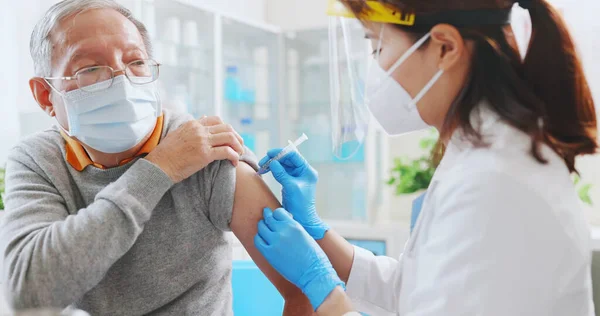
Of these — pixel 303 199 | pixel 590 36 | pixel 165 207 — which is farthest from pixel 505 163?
pixel 590 36

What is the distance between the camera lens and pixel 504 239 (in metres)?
0.88

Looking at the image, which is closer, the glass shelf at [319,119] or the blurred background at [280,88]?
the blurred background at [280,88]

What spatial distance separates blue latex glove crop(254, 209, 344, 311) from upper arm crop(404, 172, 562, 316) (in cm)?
28

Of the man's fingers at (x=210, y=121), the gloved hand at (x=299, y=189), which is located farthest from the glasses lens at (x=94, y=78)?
the gloved hand at (x=299, y=189)

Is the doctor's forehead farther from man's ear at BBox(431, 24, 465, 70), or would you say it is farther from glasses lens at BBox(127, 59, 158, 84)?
man's ear at BBox(431, 24, 465, 70)

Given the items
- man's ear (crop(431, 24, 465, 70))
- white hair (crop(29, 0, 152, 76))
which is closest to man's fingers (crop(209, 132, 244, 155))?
white hair (crop(29, 0, 152, 76))

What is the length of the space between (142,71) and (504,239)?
0.85m

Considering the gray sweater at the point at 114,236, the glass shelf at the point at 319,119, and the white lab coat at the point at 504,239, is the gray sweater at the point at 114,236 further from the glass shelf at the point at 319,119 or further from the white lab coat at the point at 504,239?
the glass shelf at the point at 319,119

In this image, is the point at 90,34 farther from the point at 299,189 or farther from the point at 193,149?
the point at 299,189

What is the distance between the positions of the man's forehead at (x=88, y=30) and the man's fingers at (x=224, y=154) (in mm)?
319

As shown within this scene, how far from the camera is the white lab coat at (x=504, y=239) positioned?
2.88ft

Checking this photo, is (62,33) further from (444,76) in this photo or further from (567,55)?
(567,55)

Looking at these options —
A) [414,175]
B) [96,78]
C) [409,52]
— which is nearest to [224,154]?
[96,78]

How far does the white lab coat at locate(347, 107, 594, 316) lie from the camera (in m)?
0.88
